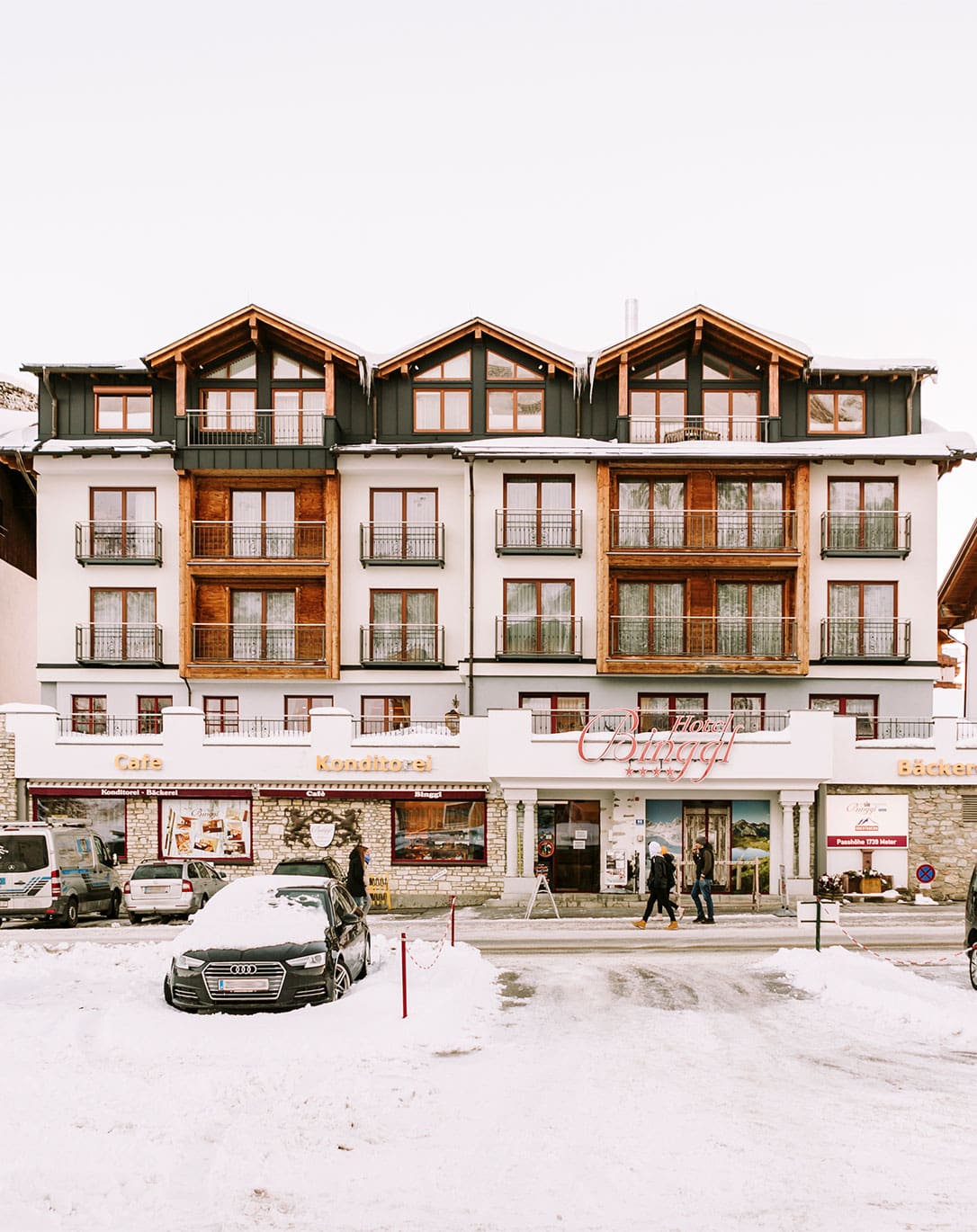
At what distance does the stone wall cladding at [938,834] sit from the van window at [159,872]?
17.3 meters

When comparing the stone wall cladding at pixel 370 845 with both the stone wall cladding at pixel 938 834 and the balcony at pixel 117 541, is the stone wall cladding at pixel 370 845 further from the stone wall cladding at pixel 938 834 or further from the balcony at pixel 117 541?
the balcony at pixel 117 541

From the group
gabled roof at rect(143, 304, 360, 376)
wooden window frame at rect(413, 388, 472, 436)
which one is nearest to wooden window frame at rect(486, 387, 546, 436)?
wooden window frame at rect(413, 388, 472, 436)

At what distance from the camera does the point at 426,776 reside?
3128 cm

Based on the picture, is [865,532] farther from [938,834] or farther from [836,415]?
[938,834]

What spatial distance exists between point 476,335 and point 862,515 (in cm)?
1341

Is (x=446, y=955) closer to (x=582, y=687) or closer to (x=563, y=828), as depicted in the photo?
(x=563, y=828)

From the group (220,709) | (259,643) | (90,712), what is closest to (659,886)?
(259,643)

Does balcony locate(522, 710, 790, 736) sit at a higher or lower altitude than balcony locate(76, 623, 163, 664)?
lower

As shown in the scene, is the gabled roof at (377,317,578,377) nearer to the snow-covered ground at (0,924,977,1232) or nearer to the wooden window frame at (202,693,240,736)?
the wooden window frame at (202,693,240,736)

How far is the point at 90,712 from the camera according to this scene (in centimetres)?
3625

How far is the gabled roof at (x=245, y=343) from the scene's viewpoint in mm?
35125

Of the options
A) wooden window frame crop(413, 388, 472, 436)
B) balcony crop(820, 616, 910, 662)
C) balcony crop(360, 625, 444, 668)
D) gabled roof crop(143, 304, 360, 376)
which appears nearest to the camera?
gabled roof crop(143, 304, 360, 376)

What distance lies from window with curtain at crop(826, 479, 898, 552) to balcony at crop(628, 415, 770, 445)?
114 inches

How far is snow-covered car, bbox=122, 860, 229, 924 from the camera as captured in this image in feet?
86.6
